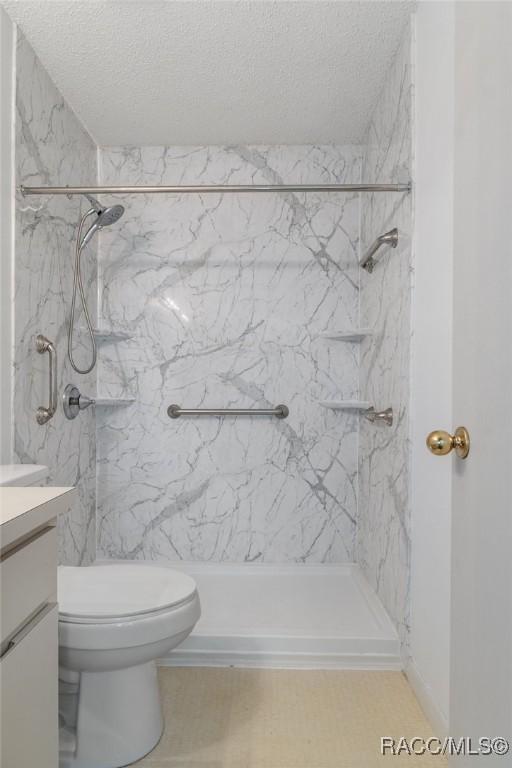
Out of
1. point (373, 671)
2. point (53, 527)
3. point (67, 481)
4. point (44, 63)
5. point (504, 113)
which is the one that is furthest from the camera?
point (67, 481)

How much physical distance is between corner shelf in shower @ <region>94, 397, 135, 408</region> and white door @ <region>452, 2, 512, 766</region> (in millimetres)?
2067

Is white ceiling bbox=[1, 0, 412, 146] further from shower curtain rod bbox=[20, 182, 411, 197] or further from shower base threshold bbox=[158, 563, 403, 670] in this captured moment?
shower base threshold bbox=[158, 563, 403, 670]

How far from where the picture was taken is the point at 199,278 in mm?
2875

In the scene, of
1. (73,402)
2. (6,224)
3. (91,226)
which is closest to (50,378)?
(73,402)

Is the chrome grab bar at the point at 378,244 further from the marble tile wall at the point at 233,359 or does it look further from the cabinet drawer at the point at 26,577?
the cabinet drawer at the point at 26,577

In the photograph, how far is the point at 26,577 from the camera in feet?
3.30

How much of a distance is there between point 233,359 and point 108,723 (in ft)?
5.81

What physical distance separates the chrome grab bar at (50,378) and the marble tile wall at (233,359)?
74 centimetres

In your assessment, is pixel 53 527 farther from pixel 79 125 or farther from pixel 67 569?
pixel 79 125

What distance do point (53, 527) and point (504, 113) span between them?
42.8 inches

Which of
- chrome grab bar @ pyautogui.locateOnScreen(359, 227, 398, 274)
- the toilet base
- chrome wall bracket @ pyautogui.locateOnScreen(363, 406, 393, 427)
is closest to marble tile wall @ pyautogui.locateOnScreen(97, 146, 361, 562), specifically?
chrome grab bar @ pyautogui.locateOnScreen(359, 227, 398, 274)

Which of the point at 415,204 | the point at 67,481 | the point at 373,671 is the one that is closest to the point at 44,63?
the point at 415,204

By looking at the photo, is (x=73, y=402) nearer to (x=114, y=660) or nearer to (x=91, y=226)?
(x=91, y=226)

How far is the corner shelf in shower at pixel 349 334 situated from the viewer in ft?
8.42
